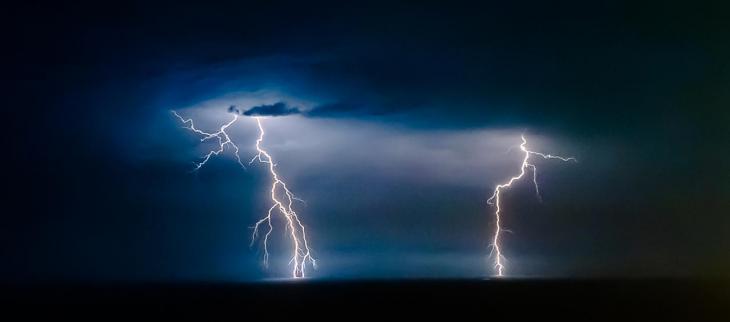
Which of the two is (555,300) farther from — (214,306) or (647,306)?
(214,306)

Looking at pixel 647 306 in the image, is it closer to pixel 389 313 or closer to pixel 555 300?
pixel 555 300

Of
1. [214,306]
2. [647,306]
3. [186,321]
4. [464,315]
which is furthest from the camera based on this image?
[214,306]

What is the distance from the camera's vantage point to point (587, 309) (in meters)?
17.7

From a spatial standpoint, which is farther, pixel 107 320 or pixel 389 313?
pixel 389 313

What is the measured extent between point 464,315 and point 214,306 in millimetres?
6749

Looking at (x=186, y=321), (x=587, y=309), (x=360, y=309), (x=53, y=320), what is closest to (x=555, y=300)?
(x=587, y=309)

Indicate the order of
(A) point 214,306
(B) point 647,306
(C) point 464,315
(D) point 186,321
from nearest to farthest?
(D) point 186,321 < (C) point 464,315 < (B) point 647,306 < (A) point 214,306

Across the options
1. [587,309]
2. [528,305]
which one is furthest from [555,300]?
[587,309]

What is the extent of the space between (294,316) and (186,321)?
2.39 meters

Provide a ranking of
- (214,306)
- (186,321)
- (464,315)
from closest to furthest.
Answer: (186,321)
(464,315)
(214,306)

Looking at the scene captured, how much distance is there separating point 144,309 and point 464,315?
7629 mm

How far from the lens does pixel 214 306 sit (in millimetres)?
20609

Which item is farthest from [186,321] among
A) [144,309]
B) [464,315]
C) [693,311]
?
[693,311]

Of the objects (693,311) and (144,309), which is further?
(144,309)
